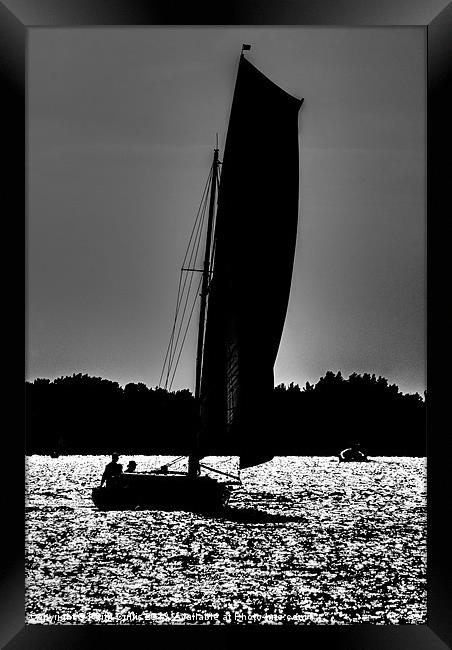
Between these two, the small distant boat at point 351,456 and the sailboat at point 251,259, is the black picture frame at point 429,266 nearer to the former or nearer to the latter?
the sailboat at point 251,259

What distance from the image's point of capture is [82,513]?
A: 751 inches

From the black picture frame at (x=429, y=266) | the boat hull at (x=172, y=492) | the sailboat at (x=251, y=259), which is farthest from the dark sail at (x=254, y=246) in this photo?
the black picture frame at (x=429, y=266)

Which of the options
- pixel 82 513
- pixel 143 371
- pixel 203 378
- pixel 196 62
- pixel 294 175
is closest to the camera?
pixel 294 175

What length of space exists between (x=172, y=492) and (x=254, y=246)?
13.2 feet

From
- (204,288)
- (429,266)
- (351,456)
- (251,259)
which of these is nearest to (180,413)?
(204,288)

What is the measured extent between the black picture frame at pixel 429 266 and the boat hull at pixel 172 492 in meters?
7.25

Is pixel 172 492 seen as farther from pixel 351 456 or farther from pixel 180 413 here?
pixel 351 456

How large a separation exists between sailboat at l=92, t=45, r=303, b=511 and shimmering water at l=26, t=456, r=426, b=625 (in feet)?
5.13

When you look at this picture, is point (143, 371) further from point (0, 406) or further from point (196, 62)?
point (0, 406)

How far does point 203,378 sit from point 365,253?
12.5 meters

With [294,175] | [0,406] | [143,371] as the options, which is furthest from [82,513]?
[0,406]

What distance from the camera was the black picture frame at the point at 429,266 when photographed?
318 centimetres

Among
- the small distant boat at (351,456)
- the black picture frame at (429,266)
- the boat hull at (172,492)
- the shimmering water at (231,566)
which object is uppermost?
the black picture frame at (429,266)

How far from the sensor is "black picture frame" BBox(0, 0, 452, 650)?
10.4 ft
